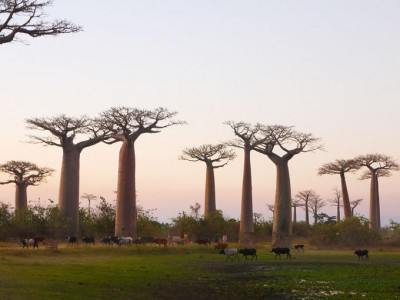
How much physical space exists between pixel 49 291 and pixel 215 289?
6270 mm

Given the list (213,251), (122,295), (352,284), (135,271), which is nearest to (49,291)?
(122,295)

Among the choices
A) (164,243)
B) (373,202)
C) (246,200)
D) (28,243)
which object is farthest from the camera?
(373,202)

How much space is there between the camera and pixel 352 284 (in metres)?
24.6

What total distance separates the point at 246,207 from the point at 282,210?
507 centimetres

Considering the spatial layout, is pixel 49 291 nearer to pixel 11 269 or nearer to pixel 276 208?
pixel 11 269

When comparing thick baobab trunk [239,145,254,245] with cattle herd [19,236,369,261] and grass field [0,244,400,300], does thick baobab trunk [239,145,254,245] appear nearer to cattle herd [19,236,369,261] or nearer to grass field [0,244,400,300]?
cattle herd [19,236,369,261]

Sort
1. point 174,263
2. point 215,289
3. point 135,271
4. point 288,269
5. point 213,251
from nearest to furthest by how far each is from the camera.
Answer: point 215,289 → point 135,271 → point 288,269 → point 174,263 → point 213,251

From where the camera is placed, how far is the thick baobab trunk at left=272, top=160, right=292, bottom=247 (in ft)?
187

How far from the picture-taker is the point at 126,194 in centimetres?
5059

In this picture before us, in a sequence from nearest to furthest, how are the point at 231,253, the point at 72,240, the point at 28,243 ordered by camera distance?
the point at 231,253
the point at 28,243
the point at 72,240

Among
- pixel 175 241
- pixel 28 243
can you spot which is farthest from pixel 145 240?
pixel 28 243

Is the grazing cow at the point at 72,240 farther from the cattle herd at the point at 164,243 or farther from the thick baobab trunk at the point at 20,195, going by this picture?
the thick baobab trunk at the point at 20,195

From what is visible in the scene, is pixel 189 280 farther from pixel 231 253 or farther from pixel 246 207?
pixel 246 207

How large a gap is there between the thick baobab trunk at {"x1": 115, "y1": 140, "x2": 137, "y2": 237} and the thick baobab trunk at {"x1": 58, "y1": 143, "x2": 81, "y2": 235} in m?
4.50
